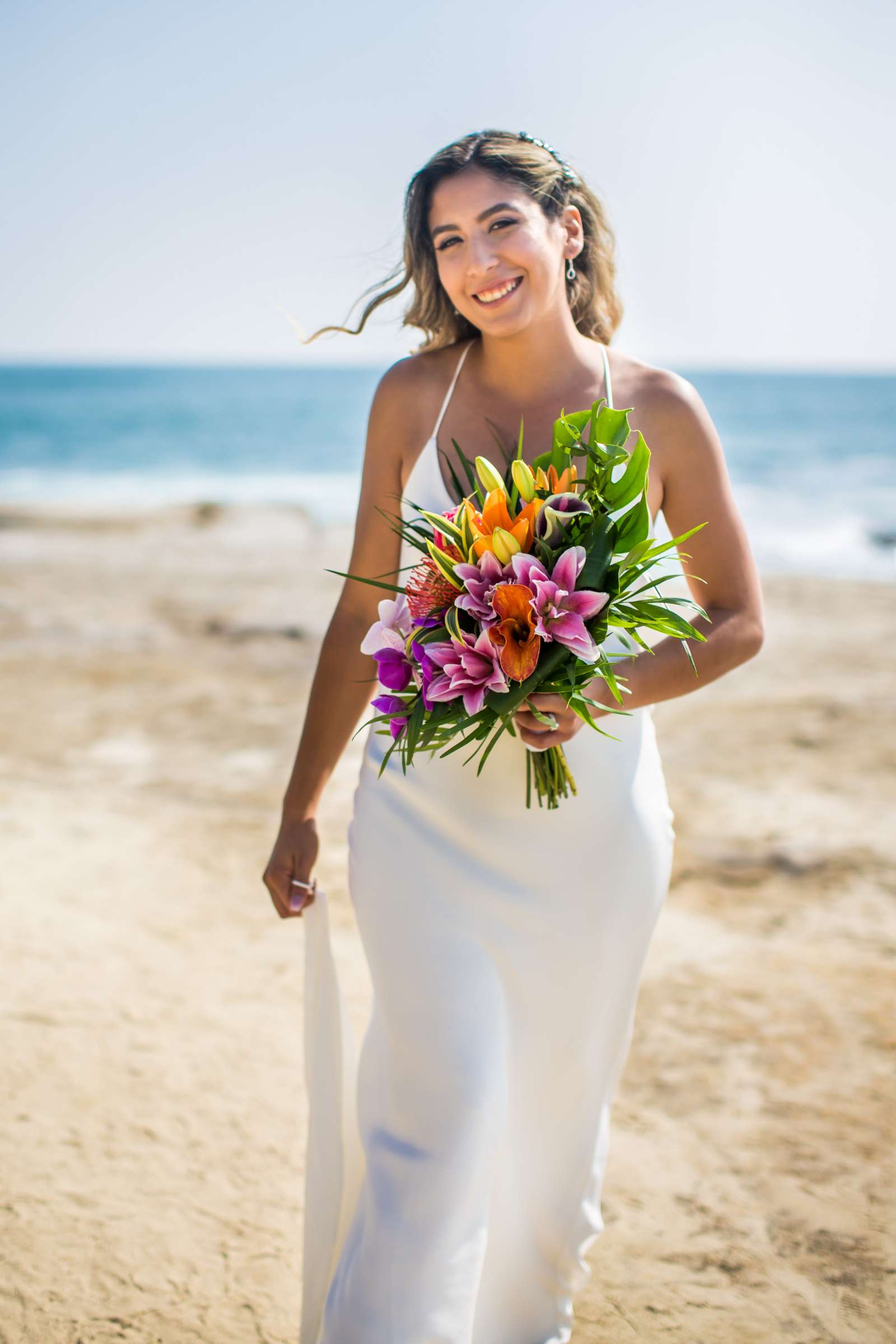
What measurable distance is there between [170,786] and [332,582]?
6752mm

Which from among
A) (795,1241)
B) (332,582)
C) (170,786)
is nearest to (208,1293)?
(795,1241)

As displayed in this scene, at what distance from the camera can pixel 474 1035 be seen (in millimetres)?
2188

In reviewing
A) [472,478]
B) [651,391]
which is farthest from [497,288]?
[472,478]

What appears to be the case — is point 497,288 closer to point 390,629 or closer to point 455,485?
point 455,485

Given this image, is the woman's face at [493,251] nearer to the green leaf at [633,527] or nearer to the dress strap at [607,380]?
the dress strap at [607,380]

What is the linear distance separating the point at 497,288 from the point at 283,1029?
9.56 feet

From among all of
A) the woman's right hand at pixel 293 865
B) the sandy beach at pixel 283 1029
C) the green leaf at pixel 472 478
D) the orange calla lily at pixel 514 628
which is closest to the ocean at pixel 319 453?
the green leaf at pixel 472 478

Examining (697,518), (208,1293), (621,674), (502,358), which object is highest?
(502,358)

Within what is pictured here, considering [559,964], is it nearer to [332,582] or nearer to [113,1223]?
[113,1223]

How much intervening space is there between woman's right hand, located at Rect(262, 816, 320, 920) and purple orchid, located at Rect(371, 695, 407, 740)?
65 centimetres

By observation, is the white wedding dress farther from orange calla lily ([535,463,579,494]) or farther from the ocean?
the ocean

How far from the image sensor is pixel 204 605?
1179 centimetres

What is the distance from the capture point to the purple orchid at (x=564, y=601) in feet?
5.93

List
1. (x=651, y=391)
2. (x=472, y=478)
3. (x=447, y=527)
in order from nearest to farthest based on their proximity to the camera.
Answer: (x=447, y=527)
(x=472, y=478)
(x=651, y=391)
